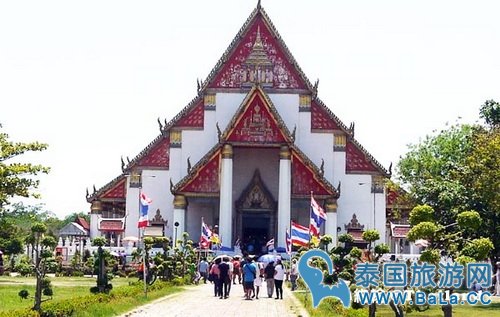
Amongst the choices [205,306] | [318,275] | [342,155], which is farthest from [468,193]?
[318,275]

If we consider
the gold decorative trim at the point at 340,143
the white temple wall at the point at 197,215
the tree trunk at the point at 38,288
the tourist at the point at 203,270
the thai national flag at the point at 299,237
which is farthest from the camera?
the gold decorative trim at the point at 340,143

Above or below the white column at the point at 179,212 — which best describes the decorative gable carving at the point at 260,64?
above

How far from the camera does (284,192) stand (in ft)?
164

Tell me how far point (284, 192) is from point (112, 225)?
33.5 ft

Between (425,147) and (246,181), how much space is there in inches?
442

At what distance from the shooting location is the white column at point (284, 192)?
4959 cm

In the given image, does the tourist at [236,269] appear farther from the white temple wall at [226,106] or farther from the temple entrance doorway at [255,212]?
the white temple wall at [226,106]

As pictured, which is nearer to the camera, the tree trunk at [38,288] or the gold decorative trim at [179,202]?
the tree trunk at [38,288]

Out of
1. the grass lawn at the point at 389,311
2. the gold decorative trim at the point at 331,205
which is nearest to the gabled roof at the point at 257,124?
the gold decorative trim at the point at 331,205

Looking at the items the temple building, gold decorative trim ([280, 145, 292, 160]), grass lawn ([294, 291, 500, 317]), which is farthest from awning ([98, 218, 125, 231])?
grass lawn ([294, 291, 500, 317])

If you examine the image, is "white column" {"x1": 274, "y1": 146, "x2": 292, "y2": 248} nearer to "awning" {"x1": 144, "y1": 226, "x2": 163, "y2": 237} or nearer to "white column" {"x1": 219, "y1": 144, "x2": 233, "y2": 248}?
"white column" {"x1": 219, "y1": 144, "x2": 233, "y2": 248}

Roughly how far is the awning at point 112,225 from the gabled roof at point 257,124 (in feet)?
26.4

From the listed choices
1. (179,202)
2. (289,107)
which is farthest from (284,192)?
(289,107)

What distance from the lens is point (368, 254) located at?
21172mm
